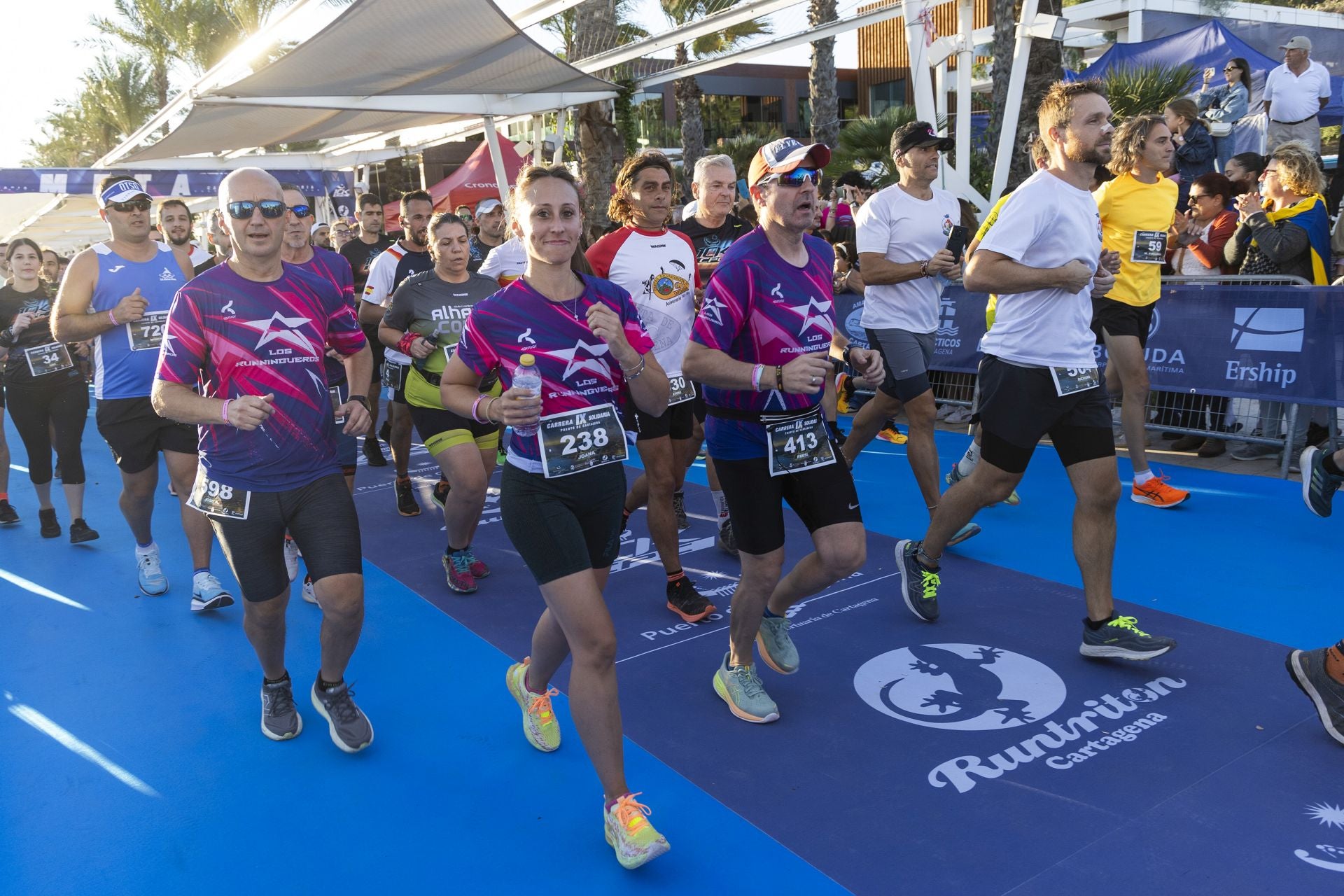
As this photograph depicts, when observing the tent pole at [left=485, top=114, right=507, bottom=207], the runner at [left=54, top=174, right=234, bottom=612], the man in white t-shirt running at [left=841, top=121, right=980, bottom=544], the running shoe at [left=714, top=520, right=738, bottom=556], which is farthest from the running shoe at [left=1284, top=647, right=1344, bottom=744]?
the tent pole at [left=485, top=114, right=507, bottom=207]

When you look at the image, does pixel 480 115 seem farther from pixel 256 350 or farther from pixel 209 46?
pixel 209 46

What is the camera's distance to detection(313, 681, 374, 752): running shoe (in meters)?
3.70

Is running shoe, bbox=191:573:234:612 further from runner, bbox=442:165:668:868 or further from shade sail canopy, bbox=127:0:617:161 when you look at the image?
shade sail canopy, bbox=127:0:617:161

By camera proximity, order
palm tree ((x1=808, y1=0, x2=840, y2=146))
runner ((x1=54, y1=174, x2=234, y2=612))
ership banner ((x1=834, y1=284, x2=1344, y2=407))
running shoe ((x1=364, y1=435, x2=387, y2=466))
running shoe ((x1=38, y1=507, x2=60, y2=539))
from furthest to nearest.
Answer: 1. palm tree ((x1=808, y1=0, x2=840, y2=146))
2. running shoe ((x1=364, y1=435, x2=387, y2=466))
3. running shoe ((x1=38, y1=507, x2=60, y2=539))
4. ership banner ((x1=834, y1=284, x2=1344, y2=407))
5. runner ((x1=54, y1=174, x2=234, y2=612))

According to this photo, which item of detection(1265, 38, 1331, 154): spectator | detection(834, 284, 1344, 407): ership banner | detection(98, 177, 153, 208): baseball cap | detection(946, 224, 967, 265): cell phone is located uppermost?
detection(1265, 38, 1331, 154): spectator

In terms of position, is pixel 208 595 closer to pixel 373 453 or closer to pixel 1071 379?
pixel 373 453

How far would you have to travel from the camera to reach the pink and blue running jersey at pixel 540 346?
3055 millimetres

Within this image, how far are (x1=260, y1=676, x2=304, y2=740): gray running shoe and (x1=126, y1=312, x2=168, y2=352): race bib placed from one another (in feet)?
7.49

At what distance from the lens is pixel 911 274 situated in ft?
17.6

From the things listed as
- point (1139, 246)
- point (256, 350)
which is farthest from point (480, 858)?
point (1139, 246)

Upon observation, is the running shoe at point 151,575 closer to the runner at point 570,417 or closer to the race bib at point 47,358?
the race bib at point 47,358

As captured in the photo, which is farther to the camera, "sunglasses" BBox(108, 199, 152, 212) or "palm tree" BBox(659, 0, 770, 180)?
"palm tree" BBox(659, 0, 770, 180)

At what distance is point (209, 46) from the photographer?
3766cm

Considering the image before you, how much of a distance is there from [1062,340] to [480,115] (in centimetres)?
808
